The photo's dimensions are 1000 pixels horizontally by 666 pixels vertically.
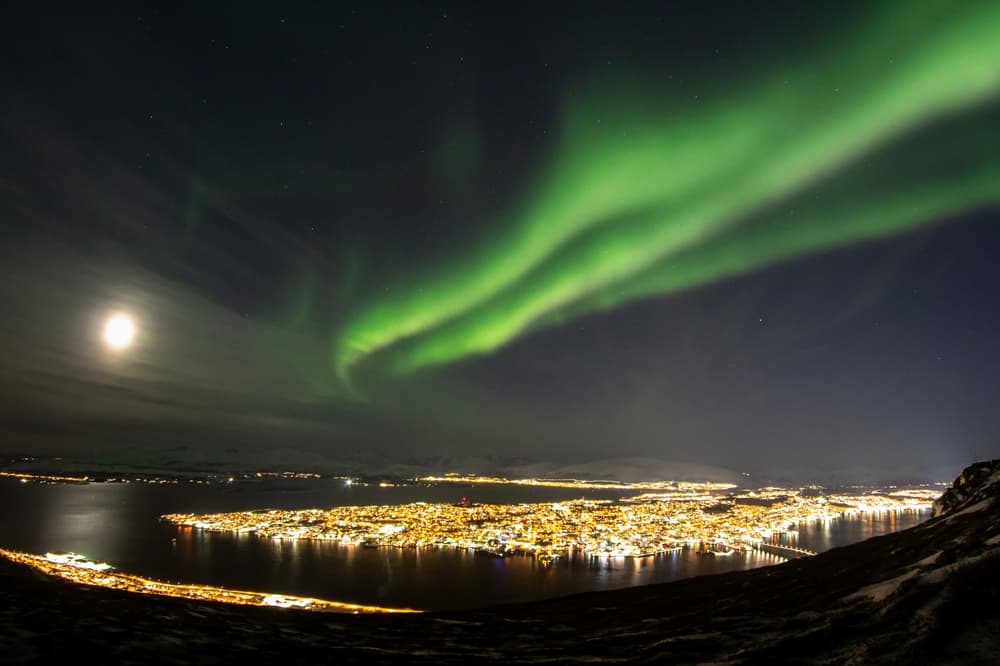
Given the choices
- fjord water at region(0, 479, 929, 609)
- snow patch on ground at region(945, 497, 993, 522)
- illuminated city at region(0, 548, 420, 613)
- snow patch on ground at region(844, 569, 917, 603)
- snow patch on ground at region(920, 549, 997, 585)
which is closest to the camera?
snow patch on ground at region(920, 549, 997, 585)

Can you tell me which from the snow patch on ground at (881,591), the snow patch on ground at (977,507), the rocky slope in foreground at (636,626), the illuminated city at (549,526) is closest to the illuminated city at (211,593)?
the illuminated city at (549,526)

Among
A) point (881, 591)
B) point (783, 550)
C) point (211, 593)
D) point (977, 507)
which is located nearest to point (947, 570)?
point (881, 591)

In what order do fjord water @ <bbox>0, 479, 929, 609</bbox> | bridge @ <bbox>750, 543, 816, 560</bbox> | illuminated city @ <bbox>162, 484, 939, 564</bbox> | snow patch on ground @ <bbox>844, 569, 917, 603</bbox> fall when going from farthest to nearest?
illuminated city @ <bbox>162, 484, 939, 564</bbox>
bridge @ <bbox>750, 543, 816, 560</bbox>
fjord water @ <bbox>0, 479, 929, 609</bbox>
snow patch on ground @ <bbox>844, 569, 917, 603</bbox>

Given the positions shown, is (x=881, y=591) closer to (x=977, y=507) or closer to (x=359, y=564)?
(x=977, y=507)

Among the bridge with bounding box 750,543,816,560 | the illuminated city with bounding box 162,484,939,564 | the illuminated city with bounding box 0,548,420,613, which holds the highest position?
the illuminated city with bounding box 0,548,420,613

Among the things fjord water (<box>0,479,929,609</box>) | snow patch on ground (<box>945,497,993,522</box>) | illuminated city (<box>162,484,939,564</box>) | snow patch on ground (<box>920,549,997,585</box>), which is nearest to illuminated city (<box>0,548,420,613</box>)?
fjord water (<box>0,479,929,609</box>)

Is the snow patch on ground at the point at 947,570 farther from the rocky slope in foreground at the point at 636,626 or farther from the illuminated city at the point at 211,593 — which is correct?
the illuminated city at the point at 211,593

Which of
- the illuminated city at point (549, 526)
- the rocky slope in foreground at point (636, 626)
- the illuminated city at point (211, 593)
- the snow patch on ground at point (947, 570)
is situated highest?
the snow patch on ground at point (947, 570)

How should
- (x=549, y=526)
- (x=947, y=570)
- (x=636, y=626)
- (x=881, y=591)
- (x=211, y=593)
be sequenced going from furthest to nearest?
(x=549, y=526)
(x=211, y=593)
(x=636, y=626)
(x=881, y=591)
(x=947, y=570)

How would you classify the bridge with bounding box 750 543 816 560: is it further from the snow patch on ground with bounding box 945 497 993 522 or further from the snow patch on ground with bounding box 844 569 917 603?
the snow patch on ground with bounding box 844 569 917 603
